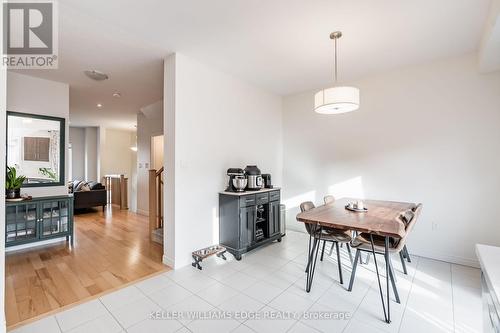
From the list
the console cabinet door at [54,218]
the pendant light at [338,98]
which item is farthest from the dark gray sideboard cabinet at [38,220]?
the pendant light at [338,98]

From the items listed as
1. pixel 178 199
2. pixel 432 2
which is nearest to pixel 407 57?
pixel 432 2

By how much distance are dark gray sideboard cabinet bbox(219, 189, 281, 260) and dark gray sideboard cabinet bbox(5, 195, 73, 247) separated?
2.59 meters

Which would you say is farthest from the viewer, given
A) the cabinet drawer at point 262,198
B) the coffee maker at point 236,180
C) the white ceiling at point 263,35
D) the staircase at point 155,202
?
the staircase at point 155,202

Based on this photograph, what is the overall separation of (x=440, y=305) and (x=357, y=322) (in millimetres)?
880

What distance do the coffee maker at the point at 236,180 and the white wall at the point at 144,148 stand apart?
288 cm

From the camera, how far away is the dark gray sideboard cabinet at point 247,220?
314 cm

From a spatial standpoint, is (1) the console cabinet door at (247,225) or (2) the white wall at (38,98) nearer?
(1) the console cabinet door at (247,225)

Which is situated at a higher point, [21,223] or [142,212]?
[21,223]

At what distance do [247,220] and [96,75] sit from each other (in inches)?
126

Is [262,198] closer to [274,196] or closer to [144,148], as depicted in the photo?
[274,196]

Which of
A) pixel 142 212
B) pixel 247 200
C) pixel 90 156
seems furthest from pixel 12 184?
pixel 90 156

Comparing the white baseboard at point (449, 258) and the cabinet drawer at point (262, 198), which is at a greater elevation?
the cabinet drawer at point (262, 198)

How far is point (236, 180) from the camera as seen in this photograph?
331 cm

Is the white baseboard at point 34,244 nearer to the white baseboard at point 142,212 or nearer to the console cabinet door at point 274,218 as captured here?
the white baseboard at point 142,212
